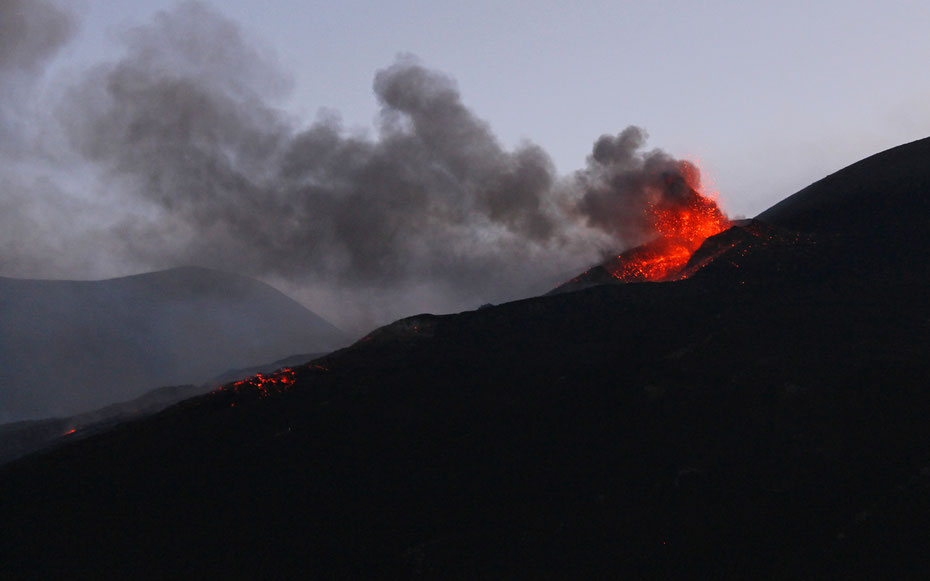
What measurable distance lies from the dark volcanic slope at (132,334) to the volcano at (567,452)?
82.8 m

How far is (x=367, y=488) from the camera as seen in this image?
A: 114 ft

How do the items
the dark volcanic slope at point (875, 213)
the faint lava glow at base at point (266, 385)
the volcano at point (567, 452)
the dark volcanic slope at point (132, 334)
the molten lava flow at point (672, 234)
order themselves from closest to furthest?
the volcano at point (567, 452) < the faint lava glow at base at point (266, 385) < the dark volcanic slope at point (875, 213) < the molten lava flow at point (672, 234) < the dark volcanic slope at point (132, 334)

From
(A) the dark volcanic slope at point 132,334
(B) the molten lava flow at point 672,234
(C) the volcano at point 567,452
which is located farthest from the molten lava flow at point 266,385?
(A) the dark volcanic slope at point 132,334

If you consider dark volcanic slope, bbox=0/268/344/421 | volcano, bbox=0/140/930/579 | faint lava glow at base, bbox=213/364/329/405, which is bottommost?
volcano, bbox=0/140/930/579

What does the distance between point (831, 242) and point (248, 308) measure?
122298 mm

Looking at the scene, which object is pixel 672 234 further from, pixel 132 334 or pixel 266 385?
pixel 132 334

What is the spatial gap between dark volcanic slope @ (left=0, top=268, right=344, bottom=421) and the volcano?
272 feet

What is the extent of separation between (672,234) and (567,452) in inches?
1819

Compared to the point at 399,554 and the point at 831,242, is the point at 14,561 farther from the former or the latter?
the point at 831,242

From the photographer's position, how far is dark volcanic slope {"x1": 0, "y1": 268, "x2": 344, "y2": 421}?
118 m

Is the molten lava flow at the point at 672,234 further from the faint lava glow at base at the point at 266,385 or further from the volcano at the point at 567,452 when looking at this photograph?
the faint lava glow at base at the point at 266,385

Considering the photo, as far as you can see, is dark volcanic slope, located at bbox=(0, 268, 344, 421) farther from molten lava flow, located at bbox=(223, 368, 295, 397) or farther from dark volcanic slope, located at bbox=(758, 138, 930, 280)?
dark volcanic slope, located at bbox=(758, 138, 930, 280)

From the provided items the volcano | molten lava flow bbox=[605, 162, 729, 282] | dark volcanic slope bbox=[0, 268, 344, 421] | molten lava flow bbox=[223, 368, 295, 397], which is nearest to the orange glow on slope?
molten lava flow bbox=[223, 368, 295, 397]

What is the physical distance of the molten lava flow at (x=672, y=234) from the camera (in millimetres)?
69438
